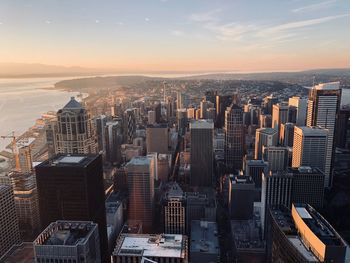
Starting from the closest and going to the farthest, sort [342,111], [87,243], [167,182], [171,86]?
[87,243]
[167,182]
[342,111]
[171,86]

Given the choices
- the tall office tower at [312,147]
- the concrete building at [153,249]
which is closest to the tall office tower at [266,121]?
the tall office tower at [312,147]

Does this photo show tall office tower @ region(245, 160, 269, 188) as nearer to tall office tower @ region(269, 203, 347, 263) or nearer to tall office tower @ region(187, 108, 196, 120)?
tall office tower @ region(269, 203, 347, 263)

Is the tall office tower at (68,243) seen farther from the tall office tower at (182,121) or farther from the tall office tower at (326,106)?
the tall office tower at (182,121)

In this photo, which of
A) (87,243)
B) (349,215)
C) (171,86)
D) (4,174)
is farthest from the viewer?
(171,86)

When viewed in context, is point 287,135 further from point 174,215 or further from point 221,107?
point 174,215

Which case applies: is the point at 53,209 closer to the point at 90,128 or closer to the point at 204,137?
the point at 90,128

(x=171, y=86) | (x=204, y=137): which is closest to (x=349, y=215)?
(x=204, y=137)

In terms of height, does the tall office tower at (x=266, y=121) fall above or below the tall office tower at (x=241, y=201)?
above
